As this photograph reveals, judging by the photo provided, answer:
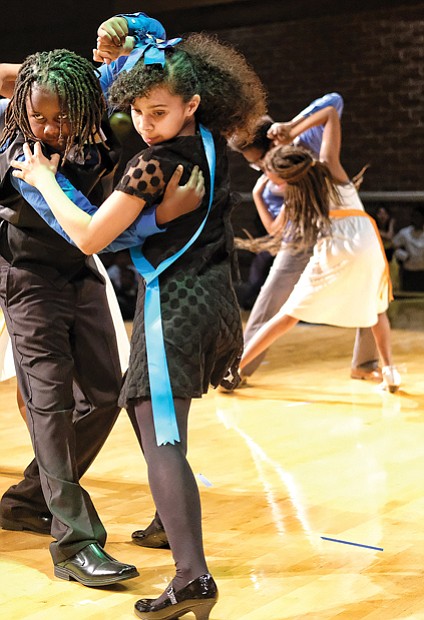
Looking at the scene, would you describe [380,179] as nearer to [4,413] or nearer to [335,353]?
[335,353]

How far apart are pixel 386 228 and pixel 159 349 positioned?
7.55 meters

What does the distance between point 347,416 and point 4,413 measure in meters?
1.58

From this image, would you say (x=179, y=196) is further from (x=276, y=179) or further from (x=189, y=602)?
(x=276, y=179)

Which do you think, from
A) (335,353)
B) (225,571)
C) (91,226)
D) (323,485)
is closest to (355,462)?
(323,485)

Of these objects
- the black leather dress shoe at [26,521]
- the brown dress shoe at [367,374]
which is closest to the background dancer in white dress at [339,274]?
the brown dress shoe at [367,374]

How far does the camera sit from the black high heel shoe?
2262mm

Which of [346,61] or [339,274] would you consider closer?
[339,274]

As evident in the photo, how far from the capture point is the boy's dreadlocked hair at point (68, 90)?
251 cm

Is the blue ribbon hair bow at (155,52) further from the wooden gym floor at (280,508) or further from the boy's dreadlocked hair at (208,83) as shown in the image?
the wooden gym floor at (280,508)

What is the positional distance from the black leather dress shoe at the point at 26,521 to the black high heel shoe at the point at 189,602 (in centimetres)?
79

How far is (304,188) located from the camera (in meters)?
4.93

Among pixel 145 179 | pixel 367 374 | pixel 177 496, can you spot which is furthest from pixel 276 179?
pixel 177 496

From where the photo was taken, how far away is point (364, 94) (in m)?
9.87

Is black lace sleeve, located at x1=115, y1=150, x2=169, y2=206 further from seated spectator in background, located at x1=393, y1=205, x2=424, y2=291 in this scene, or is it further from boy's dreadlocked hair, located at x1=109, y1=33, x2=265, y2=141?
seated spectator in background, located at x1=393, y1=205, x2=424, y2=291
